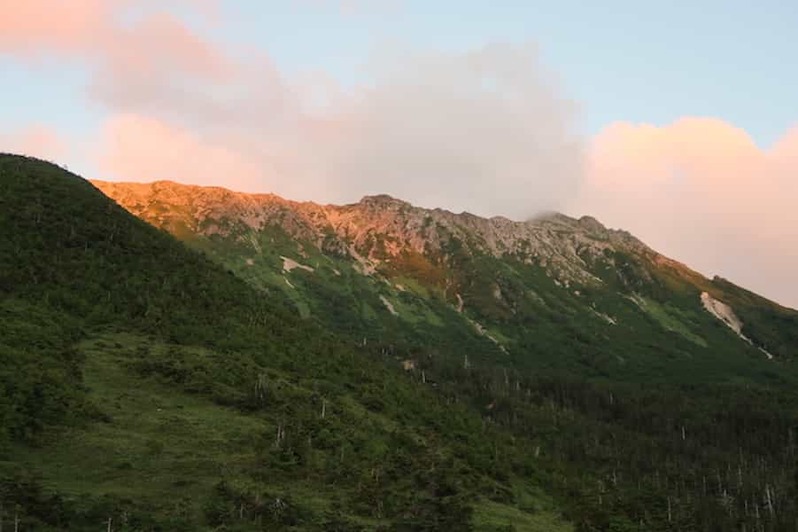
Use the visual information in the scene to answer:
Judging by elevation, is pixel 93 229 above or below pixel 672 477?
above

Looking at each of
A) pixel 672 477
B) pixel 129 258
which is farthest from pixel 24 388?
pixel 672 477

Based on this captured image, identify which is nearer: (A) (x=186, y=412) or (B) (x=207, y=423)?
(B) (x=207, y=423)

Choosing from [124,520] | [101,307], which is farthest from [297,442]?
[101,307]

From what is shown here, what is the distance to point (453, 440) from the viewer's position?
4114 inches

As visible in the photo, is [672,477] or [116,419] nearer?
[116,419]

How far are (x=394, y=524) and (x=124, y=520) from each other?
2512cm

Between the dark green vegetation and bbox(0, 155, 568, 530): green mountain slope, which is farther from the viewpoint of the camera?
the dark green vegetation

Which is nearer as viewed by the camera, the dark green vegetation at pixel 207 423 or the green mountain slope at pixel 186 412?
the green mountain slope at pixel 186 412

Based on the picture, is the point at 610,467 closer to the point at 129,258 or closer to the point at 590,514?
the point at 590,514

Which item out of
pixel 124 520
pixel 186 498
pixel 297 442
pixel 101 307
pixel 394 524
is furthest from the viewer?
pixel 101 307

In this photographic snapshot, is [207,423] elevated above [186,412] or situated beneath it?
situated beneath

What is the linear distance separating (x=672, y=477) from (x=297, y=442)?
119497mm

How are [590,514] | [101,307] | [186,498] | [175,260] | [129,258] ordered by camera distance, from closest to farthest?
[186,498] → [590,514] → [101,307] → [129,258] → [175,260]

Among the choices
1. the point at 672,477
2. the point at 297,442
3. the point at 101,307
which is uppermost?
the point at 101,307
